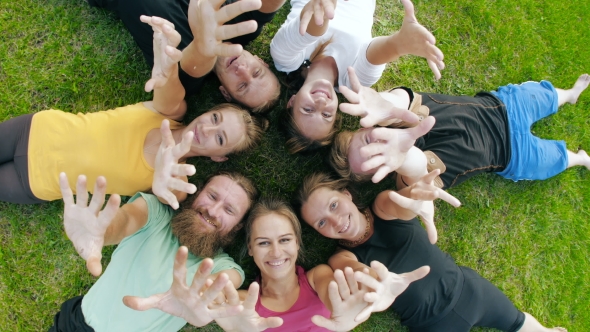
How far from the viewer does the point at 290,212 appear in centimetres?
318

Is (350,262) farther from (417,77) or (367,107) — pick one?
(417,77)

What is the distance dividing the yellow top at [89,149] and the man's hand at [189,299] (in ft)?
Result: 3.64

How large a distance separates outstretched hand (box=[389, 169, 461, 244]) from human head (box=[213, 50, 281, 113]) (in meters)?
1.37

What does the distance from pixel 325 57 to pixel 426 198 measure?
1501 mm

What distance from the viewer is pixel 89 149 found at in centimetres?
291

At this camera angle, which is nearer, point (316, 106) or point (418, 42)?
point (418, 42)

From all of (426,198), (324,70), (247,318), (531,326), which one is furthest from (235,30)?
(531,326)

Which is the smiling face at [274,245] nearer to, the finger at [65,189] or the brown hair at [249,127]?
the brown hair at [249,127]

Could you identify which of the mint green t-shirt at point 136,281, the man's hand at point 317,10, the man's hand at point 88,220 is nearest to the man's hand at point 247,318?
the mint green t-shirt at point 136,281

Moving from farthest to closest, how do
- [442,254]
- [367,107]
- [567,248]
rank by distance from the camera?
[567,248], [442,254], [367,107]

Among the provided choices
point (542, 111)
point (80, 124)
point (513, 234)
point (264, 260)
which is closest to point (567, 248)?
point (513, 234)

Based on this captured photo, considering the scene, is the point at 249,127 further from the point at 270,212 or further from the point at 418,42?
the point at 418,42

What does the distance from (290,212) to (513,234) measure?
2.26 metres

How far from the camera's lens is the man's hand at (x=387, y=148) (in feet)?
7.68
